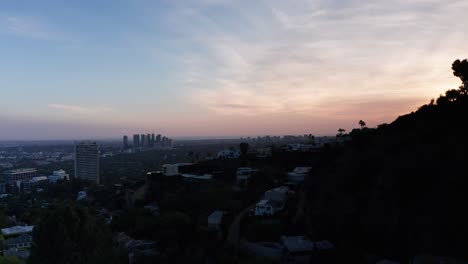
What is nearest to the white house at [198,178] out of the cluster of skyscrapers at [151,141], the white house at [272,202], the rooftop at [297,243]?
the white house at [272,202]

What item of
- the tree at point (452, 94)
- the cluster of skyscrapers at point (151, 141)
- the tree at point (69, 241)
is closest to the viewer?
the tree at point (69, 241)

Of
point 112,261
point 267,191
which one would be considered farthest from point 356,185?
point 112,261

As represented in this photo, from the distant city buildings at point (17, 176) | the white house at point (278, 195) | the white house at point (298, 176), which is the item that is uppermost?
the white house at point (298, 176)

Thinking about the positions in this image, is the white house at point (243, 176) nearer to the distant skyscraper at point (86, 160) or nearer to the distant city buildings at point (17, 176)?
the distant skyscraper at point (86, 160)

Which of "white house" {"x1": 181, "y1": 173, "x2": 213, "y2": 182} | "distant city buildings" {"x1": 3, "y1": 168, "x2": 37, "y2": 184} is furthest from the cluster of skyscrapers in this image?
"white house" {"x1": 181, "y1": 173, "x2": 213, "y2": 182}

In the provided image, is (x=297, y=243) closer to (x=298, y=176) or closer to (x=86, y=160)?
(x=298, y=176)
